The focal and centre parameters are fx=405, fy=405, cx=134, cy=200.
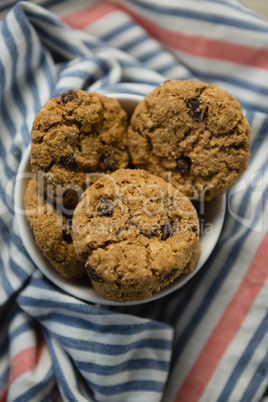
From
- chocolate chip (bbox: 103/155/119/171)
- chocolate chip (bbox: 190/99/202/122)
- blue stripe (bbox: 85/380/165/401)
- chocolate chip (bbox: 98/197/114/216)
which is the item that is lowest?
blue stripe (bbox: 85/380/165/401)

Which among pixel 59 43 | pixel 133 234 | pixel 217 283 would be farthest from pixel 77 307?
pixel 59 43

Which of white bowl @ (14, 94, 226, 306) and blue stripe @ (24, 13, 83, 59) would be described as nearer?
white bowl @ (14, 94, 226, 306)

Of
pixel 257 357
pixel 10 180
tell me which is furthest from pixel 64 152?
pixel 257 357

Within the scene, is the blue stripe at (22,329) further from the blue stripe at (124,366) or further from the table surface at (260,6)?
the table surface at (260,6)

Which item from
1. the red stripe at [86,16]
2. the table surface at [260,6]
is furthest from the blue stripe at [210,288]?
the red stripe at [86,16]

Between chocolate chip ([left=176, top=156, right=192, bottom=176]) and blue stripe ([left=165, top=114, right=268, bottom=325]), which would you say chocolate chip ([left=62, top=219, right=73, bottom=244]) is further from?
blue stripe ([left=165, top=114, right=268, bottom=325])

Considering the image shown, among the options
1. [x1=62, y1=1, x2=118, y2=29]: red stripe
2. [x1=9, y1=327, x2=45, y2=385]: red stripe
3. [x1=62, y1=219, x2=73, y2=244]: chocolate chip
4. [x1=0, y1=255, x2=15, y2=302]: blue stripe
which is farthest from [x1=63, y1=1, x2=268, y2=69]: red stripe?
[x1=9, y1=327, x2=45, y2=385]: red stripe

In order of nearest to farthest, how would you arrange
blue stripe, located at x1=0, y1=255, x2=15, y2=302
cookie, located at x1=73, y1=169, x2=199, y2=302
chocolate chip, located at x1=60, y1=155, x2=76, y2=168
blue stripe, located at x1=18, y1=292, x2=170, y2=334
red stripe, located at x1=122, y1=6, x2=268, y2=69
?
cookie, located at x1=73, y1=169, x2=199, y2=302
chocolate chip, located at x1=60, y1=155, x2=76, y2=168
blue stripe, located at x1=18, y1=292, x2=170, y2=334
blue stripe, located at x1=0, y1=255, x2=15, y2=302
red stripe, located at x1=122, y1=6, x2=268, y2=69
